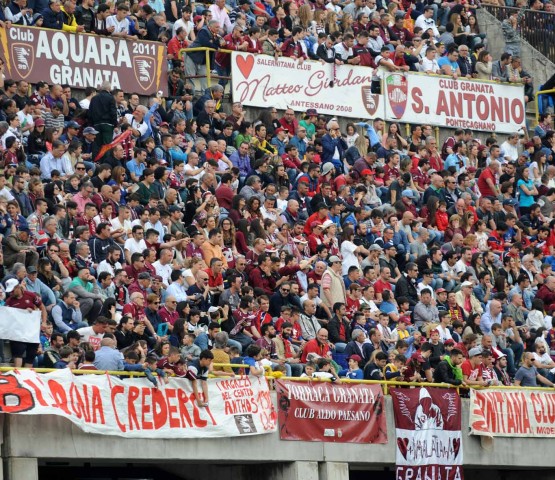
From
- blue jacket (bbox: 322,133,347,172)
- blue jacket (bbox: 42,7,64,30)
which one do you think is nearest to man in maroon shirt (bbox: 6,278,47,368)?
blue jacket (bbox: 42,7,64,30)

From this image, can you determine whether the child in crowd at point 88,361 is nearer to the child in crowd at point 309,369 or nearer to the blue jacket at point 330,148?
the child in crowd at point 309,369

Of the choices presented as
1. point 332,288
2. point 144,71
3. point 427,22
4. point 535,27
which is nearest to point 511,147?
point 427,22

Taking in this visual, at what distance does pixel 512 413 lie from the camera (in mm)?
26750

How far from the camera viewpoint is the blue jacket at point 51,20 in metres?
29.7

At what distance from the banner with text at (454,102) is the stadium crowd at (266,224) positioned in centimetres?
46

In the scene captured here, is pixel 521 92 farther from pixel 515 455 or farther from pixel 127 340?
pixel 127 340

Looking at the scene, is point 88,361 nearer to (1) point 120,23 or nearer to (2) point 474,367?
(2) point 474,367

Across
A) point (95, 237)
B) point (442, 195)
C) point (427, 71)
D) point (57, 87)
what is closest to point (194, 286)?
point (95, 237)

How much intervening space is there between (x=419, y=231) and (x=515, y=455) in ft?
16.3

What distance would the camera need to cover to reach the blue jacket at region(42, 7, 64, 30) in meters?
29.7

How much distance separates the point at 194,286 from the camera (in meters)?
25.0

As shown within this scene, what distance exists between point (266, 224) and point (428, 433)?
4.52 metres

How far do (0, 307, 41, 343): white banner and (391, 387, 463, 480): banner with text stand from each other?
6243mm

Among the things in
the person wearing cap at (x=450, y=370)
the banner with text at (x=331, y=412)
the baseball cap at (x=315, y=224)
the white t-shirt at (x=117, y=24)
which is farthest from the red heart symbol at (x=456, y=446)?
the white t-shirt at (x=117, y=24)
